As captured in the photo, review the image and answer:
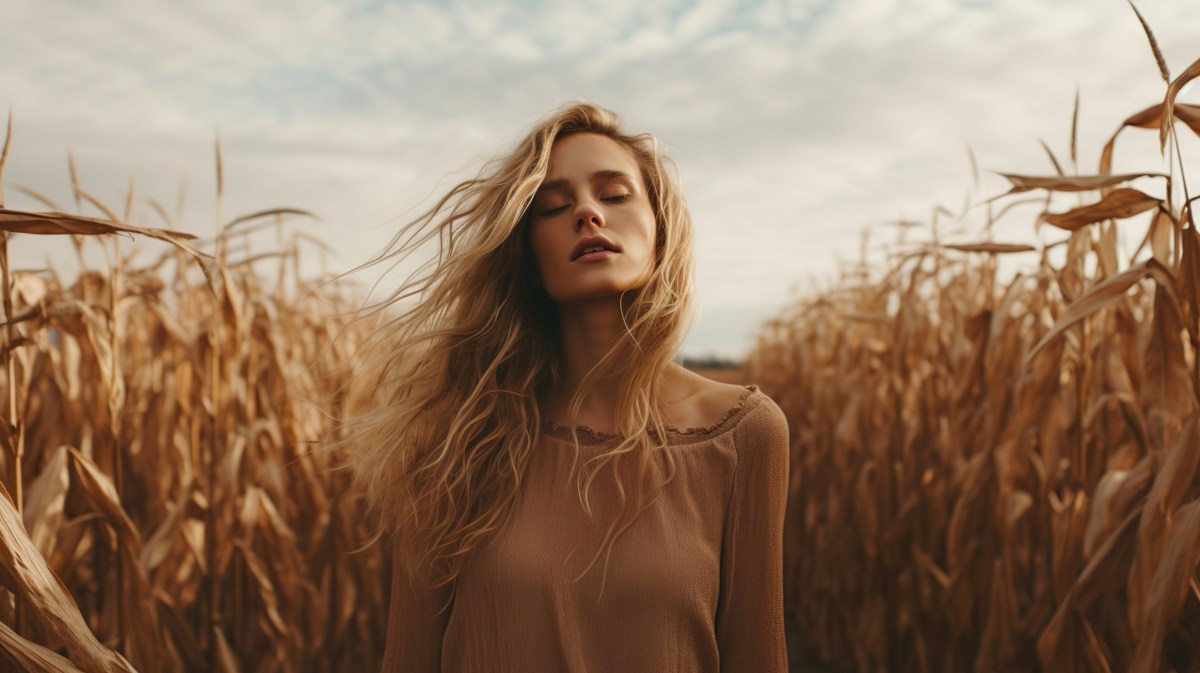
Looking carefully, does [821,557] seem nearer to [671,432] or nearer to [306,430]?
[306,430]

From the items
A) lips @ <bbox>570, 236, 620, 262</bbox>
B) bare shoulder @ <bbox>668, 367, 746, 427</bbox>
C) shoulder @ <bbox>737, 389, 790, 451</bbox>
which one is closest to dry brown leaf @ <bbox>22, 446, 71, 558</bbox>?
lips @ <bbox>570, 236, 620, 262</bbox>

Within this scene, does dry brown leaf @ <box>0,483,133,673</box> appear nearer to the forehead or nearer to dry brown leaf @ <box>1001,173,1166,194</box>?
the forehead

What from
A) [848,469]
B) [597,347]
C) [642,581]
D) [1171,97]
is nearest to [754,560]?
[642,581]

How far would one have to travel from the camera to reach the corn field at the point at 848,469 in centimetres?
156

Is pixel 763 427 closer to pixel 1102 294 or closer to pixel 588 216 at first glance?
pixel 588 216

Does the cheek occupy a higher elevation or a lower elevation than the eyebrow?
lower

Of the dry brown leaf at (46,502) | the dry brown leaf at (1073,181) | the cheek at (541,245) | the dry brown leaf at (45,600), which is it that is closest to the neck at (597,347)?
the cheek at (541,245)

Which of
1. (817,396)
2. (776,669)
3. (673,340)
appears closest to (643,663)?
(776,669)

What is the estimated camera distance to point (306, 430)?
10.1 ft

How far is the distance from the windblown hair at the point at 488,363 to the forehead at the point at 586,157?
3cm

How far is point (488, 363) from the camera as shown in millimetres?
1845

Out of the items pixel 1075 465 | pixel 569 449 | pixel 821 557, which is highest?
pixel 569 449

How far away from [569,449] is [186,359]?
1.56 m

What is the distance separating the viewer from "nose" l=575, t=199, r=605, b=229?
1596 mm
